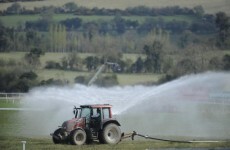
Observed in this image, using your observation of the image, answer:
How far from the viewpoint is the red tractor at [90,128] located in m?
33.0

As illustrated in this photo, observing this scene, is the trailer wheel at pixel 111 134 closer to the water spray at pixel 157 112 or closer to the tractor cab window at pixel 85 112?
the tractor cab window at pixel 85 112

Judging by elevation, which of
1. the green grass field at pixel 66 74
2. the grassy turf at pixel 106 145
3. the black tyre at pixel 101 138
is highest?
the green grass field at pixel 66 74

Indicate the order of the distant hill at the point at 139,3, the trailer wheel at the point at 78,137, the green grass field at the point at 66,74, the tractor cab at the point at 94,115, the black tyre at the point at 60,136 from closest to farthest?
the trailer wheel at the point at 78,137 → the black tyre at the point at 60,136 → the tractor cab at the point at 94,115 → the green grass field at the point at 66,74 → the distant hill at the point at 139,3

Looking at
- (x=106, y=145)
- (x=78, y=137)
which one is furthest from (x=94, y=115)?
(x=106, y=145)

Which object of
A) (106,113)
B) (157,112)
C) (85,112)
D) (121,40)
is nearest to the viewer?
(106,113)

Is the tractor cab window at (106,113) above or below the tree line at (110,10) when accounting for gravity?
below

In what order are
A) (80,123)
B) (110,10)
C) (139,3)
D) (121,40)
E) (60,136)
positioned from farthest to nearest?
(110,10)
(139,3)
(121,40)
(80,123)
(60,136)

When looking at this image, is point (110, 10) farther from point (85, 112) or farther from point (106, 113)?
point (106, 113)

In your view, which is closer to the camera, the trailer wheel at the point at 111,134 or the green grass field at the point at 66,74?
the trailer wheel at the point at 111,134

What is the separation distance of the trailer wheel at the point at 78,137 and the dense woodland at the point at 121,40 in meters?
48.5

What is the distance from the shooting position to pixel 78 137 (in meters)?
32.8

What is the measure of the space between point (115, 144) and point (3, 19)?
62.2 metres

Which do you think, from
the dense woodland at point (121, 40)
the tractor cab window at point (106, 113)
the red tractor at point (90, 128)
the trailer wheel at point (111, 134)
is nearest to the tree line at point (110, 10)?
the dense woodland at point (121, 40)

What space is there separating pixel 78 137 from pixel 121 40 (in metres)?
58.9
